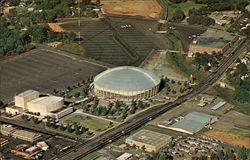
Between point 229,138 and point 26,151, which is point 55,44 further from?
point 229,138

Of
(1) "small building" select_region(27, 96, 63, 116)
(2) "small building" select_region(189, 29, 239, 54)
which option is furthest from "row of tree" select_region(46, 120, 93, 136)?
(2) "small building" select_region(189, 29, 239, 54)

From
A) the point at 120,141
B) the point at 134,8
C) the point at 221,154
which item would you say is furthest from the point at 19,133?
the point at 134,8

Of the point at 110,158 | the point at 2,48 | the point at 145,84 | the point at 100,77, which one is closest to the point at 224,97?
the point at 145,84

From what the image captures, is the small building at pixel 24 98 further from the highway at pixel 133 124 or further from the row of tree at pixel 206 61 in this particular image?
the row of tree at pixel 206 61

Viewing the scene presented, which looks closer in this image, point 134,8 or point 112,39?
point 112,39

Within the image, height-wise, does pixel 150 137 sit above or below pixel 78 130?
above

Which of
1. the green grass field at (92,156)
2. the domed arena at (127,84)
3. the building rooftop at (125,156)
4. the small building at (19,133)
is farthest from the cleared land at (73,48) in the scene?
the building rooftop at (125,156)
